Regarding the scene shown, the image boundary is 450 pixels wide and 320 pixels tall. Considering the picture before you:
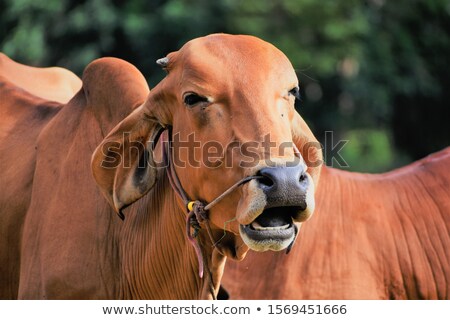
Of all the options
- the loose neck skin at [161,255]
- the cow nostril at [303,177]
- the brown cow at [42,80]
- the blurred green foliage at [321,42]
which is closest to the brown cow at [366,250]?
the loose neck skin at [161,255]

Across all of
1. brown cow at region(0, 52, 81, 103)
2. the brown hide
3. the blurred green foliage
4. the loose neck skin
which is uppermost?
the loose neck skin

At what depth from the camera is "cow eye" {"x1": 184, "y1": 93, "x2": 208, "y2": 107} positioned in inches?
159

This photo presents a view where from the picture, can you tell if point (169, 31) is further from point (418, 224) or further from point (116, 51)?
A: point (418, 224)

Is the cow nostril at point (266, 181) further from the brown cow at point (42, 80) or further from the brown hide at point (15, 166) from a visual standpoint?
the brown cow at point (42, 80)

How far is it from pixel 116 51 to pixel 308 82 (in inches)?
161

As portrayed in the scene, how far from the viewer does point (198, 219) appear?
407 centimetres

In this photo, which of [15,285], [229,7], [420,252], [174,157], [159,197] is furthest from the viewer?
[229,7]

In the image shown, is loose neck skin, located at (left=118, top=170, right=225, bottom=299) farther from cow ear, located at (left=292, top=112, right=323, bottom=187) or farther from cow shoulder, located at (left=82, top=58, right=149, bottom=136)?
cow ear, located at (left=292, top=112, right=323, bottom=187)

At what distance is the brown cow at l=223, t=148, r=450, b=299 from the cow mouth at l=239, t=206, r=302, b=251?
192cm

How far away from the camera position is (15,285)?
516 centimetres

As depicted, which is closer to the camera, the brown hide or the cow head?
the cow head

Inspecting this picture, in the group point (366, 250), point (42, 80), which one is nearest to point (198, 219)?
point (366, 250)

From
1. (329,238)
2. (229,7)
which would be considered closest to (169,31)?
(229,7)

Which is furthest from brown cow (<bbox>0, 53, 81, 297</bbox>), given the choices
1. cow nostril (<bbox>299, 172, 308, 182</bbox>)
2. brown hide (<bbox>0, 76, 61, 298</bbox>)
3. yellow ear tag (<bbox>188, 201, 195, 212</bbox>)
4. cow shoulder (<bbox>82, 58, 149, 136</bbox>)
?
cow nostril (<bbox>299, 172, 308, 182</bbox>)
